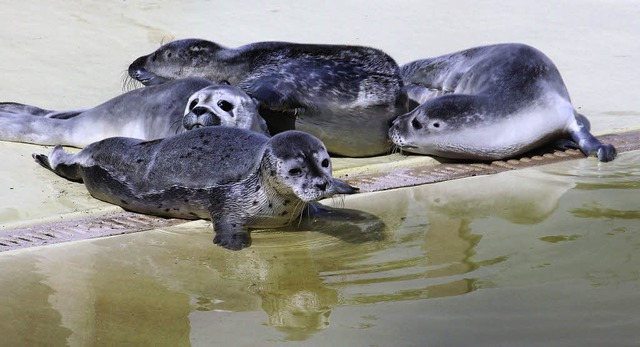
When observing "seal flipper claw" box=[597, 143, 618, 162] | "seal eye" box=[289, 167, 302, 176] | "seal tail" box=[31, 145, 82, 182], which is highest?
"seal eye" box=[289, 167, 302, 176]

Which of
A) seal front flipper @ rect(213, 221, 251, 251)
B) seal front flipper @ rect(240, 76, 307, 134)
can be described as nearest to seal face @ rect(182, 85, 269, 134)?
seal front flipper @ rect(240, 76, 307, 134)

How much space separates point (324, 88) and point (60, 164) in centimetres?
157

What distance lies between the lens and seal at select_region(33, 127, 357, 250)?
13.8 feet

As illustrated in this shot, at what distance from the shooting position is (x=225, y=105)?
17.2 ft

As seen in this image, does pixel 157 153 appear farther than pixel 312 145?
Yes

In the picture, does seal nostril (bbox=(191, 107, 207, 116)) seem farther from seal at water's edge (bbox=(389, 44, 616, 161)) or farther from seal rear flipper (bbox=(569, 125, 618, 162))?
seal rear flipper (bbox=(569, 125, 618, 162))

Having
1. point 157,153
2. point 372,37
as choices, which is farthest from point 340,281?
point 372,37

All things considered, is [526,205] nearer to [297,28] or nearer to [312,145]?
[312,145]

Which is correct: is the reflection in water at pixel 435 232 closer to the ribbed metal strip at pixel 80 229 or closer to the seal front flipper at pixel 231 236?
the seal front flipper at pixel 231 236

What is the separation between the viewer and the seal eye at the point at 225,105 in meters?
5.23

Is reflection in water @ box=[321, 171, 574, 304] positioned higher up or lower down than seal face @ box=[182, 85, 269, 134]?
lower down

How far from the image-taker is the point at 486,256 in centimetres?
401

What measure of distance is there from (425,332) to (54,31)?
558cm

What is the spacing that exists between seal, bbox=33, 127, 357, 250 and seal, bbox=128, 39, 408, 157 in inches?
40.3
